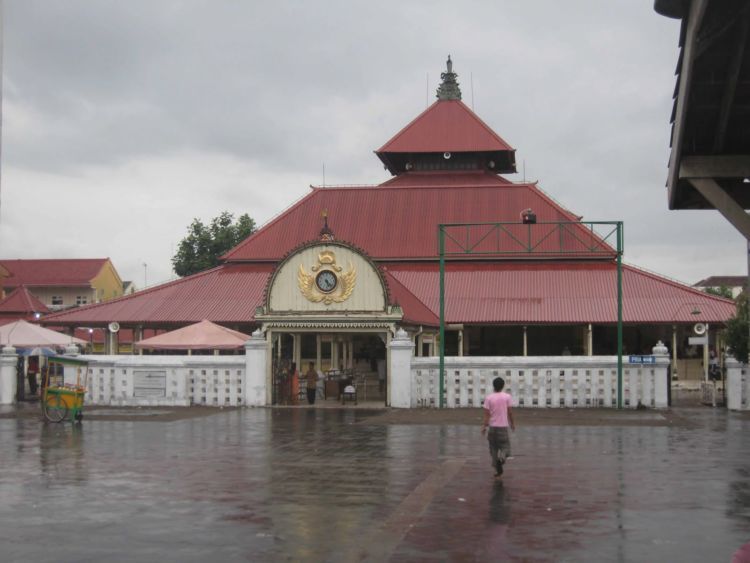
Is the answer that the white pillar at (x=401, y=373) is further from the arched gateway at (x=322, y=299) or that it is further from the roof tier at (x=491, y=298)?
the roof tier at (x=491, y=298)

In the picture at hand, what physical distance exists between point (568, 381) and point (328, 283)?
7.29m

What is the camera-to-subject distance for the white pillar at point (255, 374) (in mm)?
29141

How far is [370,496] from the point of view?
1248 cm

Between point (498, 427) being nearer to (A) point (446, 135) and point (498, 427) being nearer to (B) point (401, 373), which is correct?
(B) point (401, 373)

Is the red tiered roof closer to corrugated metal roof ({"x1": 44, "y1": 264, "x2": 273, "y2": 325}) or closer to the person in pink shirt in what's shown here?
corrugated metal roof ({"x1": 44, "y1": 264, "x2": 273, "y2": 325})

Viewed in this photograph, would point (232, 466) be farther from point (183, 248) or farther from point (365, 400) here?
point (183, 248)

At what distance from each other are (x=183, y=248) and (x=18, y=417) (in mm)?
57457

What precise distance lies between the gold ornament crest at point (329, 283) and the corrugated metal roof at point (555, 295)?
11.7 meters

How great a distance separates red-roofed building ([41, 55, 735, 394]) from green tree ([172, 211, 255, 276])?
29.7 m

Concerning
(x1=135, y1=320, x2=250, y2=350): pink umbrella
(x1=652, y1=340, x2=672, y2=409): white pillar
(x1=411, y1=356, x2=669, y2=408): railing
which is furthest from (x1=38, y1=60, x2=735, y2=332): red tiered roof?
(x1=652, y1=340, x2=672, y2=409): white pillar

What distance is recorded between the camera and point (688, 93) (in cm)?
1023

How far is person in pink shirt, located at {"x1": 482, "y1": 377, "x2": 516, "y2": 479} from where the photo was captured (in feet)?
46.4

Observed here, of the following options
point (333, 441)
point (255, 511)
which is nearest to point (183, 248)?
point (333, 441)

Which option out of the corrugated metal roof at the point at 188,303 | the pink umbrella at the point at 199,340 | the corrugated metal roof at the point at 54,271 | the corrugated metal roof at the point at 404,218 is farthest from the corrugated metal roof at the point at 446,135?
the corrugated metal roof at the point at 54,271
